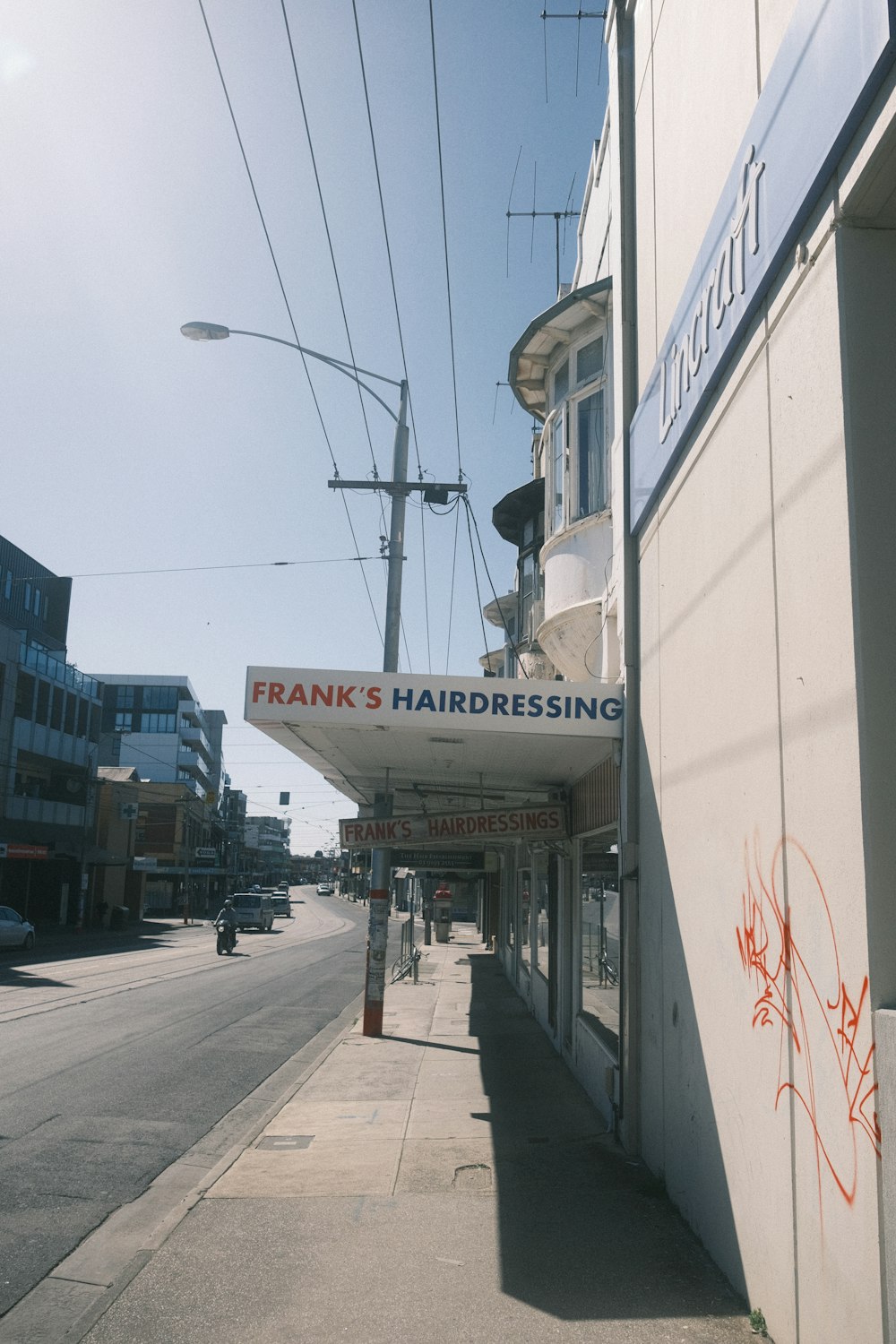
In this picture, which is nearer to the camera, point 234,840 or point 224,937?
point 224,937

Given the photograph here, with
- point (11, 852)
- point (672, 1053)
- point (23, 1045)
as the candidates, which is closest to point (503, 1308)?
point (672, 1053)

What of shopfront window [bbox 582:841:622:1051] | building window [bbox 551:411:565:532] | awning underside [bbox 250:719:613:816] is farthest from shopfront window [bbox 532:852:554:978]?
building window [bbox 551:411:565:532]

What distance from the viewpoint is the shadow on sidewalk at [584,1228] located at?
4.92 meters

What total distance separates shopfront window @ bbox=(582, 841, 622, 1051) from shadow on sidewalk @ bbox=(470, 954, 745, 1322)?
2.73 feet

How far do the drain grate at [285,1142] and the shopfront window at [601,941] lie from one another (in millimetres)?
2651

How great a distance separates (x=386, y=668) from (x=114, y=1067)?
5916 mm

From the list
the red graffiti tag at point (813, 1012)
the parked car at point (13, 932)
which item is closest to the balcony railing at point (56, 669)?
the parked car at point (13, 932)

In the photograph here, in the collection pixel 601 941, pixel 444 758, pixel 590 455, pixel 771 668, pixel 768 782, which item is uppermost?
pixel 590 455

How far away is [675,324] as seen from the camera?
6754mm

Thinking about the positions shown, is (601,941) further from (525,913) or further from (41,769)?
(41,769)

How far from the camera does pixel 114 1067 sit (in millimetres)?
11789

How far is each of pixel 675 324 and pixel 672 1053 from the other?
187 inches

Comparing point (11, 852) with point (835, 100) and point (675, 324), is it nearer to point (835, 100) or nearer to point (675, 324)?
point (675, 324)

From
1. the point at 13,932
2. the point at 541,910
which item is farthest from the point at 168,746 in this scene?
the point at 541,910
